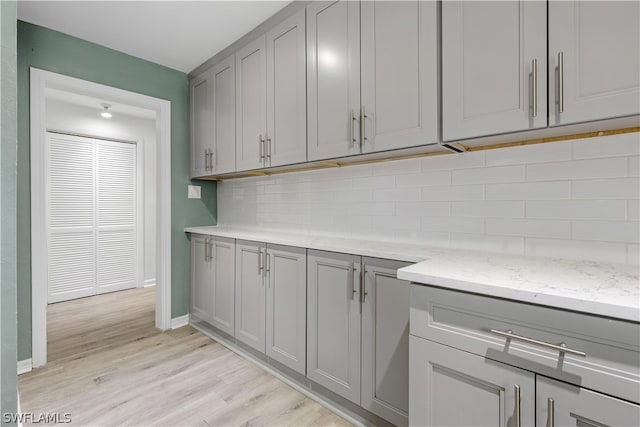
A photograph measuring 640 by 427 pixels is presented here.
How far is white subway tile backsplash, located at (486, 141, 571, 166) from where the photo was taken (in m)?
1.36

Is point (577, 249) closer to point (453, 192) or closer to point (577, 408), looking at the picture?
point (453, 192)

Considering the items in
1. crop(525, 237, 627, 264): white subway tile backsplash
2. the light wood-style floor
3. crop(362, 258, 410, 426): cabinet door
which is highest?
crop(525, 237, 627, 264): white subway tile backsplash

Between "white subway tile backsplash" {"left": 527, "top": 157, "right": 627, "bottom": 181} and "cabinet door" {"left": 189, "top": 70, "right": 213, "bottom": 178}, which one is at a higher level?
"cabinet door" {"left": 189, "top": 70, "right": 213, "bottom": 178}

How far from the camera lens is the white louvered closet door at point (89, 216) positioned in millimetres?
3852

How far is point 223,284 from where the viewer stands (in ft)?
8.46

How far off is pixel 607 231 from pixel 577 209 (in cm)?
13

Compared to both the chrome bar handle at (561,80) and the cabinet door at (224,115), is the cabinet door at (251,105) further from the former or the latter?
the chrome bar handle at (561,80)

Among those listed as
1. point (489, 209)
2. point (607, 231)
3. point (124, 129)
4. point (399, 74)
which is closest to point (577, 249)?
point (607, 231)

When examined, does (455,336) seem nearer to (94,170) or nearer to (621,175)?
(621,175)

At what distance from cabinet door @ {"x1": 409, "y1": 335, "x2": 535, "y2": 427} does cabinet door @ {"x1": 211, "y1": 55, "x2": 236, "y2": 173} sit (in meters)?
2.08

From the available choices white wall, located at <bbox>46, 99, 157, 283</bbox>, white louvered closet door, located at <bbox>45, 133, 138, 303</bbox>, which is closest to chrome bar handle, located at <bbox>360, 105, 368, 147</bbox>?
white wall, located at <bbox>46, 99, 157, 283</bbox>

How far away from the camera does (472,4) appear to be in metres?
1.28

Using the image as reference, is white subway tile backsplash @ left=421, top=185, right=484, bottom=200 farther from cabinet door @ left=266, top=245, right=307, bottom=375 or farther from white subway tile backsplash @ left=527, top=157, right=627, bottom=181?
cabinet door @ left=266, top=245, right=307, bottom=375

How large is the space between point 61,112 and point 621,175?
5303 millimetres
